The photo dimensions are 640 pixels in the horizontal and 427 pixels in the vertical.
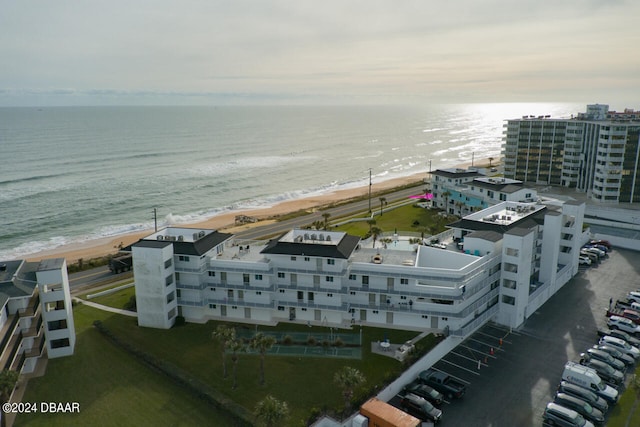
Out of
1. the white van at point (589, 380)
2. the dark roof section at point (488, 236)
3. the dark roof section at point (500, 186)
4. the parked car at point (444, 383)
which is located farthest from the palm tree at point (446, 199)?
the parked car at point (444, 383)

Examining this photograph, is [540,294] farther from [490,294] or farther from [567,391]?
[567,391]

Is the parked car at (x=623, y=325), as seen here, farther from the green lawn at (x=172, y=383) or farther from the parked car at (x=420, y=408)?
the parked car at (x=420, y=408)

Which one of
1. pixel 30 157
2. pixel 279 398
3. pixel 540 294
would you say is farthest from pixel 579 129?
pixel 30 157

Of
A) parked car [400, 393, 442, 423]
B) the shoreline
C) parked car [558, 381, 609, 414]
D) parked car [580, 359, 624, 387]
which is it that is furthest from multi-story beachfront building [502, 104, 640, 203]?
parked car [400, 393, 442, 423]

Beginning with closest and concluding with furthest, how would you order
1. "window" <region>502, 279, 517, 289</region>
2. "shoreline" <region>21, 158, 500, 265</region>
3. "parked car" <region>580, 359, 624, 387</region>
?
1. "parked car" <region>580, 359, 624, 387</region>
2. "window" <region>502, 279, 517, 289</region>
3. "shoreline" <region>21, 158, 500, 265</region>

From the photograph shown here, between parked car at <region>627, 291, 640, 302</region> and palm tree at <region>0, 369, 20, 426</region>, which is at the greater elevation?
palm tree at <region>0, 369, 20, 426</region>

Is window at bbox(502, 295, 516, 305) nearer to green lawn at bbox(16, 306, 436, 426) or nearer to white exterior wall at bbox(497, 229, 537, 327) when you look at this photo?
white exterior wall at bbox(497, 229, 537, 327)

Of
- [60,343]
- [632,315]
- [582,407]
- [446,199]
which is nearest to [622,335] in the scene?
[632,315]
